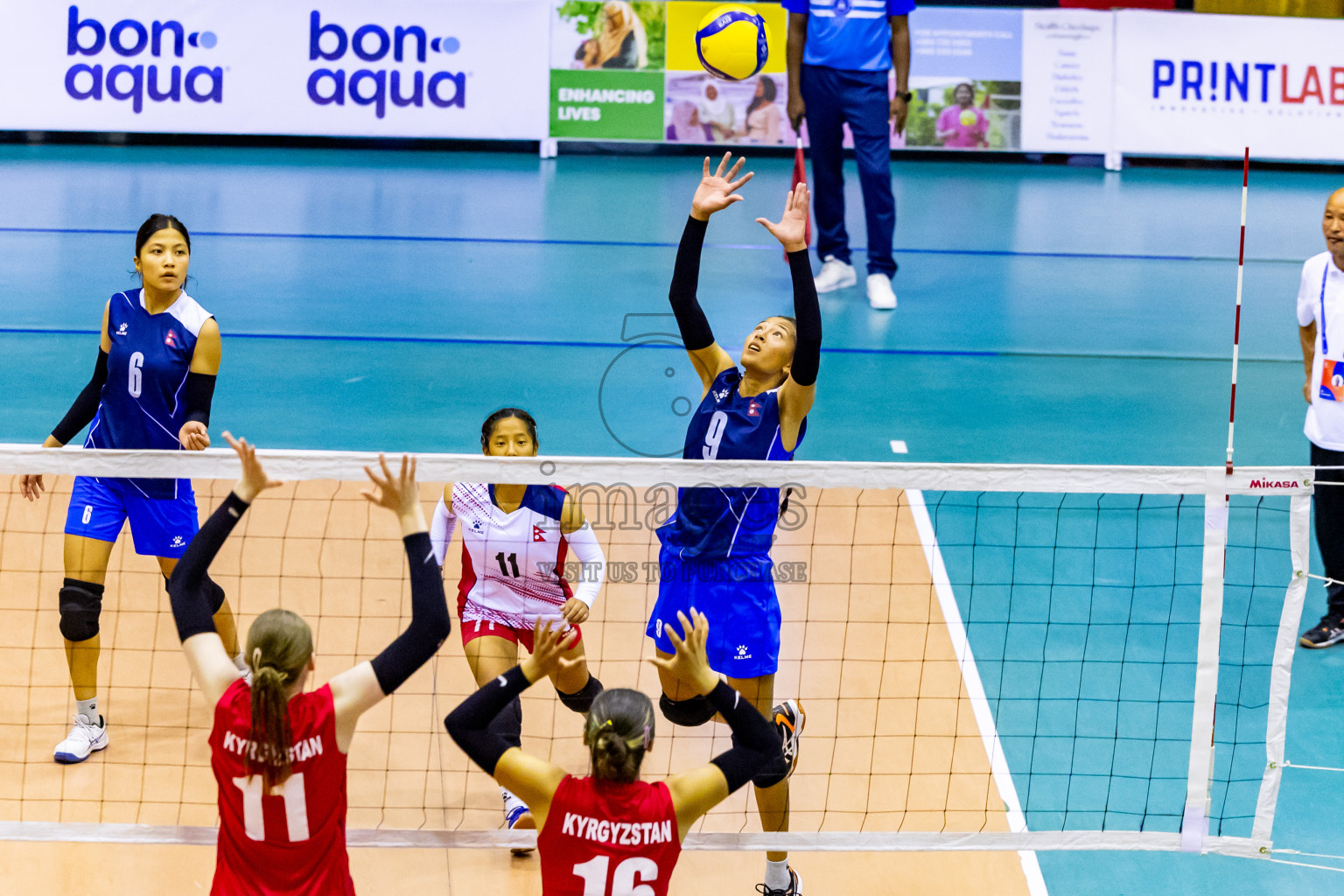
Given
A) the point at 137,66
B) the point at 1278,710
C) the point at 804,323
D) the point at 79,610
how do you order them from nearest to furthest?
the point at 804,323 → the point at 1278,710 → the point at 79,610 → the point at 137,66

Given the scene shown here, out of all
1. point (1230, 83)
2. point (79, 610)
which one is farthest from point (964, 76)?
point (79, 610)

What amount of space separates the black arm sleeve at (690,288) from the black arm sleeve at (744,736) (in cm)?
166

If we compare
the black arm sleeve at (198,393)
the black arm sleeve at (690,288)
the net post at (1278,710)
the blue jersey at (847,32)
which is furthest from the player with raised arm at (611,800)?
the blue jersey at (847,32)

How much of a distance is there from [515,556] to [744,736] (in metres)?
1.71

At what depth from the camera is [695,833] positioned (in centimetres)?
440

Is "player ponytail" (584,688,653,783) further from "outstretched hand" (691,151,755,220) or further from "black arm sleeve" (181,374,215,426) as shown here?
"black arm sleeve" (181,374,215,426)

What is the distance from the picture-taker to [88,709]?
5.30 m

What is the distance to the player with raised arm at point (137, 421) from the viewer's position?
5133 millimetres

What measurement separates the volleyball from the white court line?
17.3 ft

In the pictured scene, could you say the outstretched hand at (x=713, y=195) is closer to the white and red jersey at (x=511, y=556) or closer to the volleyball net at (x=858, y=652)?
the volleyball net at (x=858, y=652)

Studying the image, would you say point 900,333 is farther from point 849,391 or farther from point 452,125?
point 452,125

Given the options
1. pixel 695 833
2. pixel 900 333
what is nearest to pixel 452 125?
pixel 900 333

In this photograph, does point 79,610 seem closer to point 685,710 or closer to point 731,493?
point 685,710

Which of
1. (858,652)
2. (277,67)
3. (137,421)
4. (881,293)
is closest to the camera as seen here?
(137,421)
